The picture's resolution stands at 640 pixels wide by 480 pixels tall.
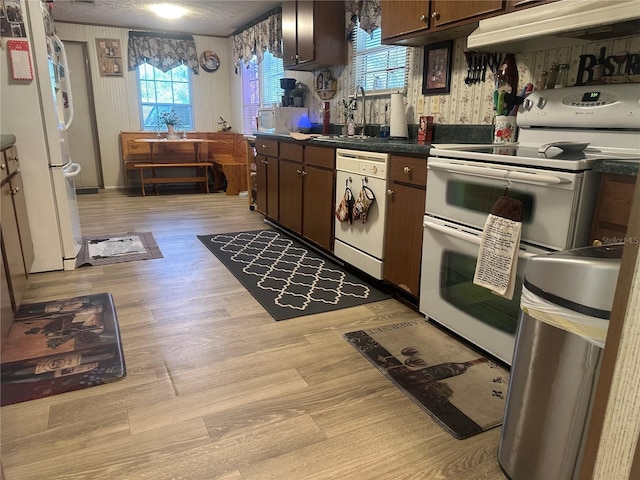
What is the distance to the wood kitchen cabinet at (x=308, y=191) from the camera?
314 centimetres

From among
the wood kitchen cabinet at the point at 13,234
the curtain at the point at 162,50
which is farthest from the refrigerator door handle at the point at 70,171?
the curtain at the point at 162,50

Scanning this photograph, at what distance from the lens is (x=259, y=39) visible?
5559 millimetres

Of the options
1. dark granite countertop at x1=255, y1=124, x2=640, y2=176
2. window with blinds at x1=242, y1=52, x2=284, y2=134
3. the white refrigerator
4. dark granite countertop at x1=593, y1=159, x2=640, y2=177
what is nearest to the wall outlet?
dark granite countertop at x1=255, y1=124, x2=640, y2=176

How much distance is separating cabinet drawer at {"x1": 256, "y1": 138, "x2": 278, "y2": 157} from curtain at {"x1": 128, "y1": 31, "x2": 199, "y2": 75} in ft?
10.3

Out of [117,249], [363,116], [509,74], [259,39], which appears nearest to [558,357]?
[509,74]

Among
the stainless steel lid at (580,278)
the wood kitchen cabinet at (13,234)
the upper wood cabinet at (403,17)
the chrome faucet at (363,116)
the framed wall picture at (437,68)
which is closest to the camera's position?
the stainless steel lid at (580,278)

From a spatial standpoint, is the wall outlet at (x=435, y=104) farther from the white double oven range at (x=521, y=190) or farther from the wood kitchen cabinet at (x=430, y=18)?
the white double oven range at (x=521, y=190)

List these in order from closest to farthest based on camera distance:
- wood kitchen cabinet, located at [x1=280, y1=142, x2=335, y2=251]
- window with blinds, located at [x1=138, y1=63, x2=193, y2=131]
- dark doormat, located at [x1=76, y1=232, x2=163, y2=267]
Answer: wood kitchen cabinet, located at [x1=280, y1=142, x2=335, y2=251] → dark doormat, located at [x1=76, y1=232, x2=163, y2=267] → window with blinds, located at [x1=138, y1=63, x2=193, y2=131]

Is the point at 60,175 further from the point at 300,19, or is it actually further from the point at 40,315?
the point at 300,19

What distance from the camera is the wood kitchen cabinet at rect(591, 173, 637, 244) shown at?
4.58 feet

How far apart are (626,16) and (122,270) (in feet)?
9.90

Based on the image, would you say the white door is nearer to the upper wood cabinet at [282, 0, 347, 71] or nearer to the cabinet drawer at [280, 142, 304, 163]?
the upper wood cabinet at [282, 0, 347, 71]

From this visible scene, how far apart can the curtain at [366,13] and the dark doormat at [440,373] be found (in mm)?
2376

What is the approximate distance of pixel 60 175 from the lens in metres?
2.93
